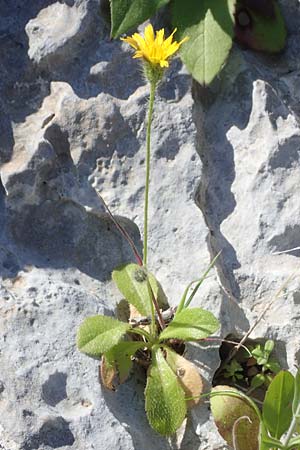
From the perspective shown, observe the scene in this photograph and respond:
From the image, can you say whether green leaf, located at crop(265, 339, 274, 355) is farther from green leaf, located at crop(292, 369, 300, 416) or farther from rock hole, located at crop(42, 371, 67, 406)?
rock hole, located at crop(42, 371, 67, 406)

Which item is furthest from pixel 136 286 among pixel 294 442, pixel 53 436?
pixel 294 442

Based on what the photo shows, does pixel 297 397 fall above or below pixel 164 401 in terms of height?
above

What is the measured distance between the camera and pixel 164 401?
2.27 m

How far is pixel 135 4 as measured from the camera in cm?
262

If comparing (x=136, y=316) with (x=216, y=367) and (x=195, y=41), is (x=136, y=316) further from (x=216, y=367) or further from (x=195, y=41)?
(x=195, y=41)

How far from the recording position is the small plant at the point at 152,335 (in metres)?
2.25

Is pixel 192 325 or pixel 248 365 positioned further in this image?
pixel 248 365

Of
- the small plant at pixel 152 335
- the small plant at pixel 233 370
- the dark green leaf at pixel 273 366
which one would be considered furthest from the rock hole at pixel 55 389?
the dark green leaf at pixel 273 366

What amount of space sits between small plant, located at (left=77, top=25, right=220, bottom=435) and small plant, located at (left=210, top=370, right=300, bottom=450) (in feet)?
0.31

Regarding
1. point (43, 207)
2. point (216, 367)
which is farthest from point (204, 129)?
point (216, 367)

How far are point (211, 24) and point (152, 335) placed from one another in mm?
1123

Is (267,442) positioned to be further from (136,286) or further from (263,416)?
(136,286)

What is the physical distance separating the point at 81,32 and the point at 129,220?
668 millimetres

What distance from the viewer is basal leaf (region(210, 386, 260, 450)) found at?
7.54 feet
